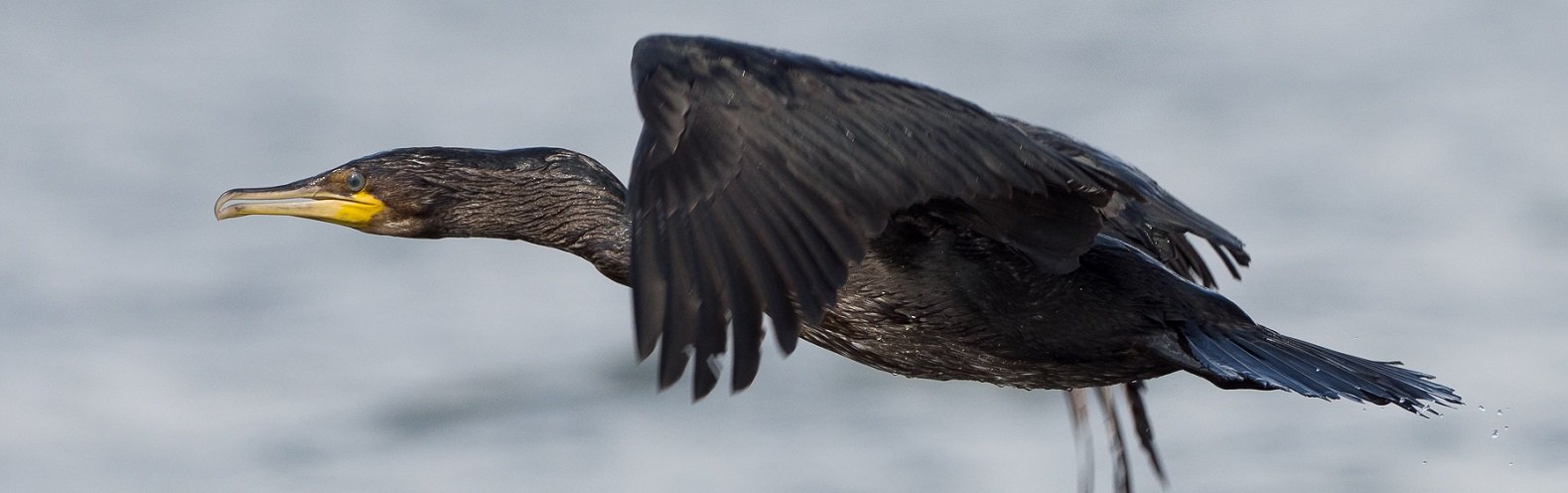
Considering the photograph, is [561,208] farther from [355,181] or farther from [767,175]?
[767,175]

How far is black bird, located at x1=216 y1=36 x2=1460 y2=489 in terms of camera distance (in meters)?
4.87

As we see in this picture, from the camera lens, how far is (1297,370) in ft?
18.8

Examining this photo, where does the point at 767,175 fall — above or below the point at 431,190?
below

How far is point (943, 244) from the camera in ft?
19.0

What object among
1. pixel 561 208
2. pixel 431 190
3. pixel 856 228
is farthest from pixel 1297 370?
pixel 431 190

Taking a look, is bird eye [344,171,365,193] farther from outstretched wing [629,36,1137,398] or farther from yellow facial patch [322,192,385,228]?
outstretched wing [629,36,1137,398]

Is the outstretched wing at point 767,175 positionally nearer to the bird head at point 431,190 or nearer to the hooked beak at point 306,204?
the bird head at point 431,190

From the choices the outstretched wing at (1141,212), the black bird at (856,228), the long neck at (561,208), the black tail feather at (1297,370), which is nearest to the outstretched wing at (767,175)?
the black bird at (856,228)

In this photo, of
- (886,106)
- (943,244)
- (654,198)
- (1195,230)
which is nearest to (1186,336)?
(1195,230)

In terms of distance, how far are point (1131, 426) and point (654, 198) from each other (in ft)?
10.2

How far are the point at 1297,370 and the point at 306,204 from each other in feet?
7.87

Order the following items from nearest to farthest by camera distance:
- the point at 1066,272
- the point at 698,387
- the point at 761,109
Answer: the point at 698,387, the point at 761,109, the point at 1066,272

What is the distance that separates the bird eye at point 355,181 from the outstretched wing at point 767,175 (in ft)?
4.19

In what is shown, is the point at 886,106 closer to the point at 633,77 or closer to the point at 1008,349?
the point at 633,77
